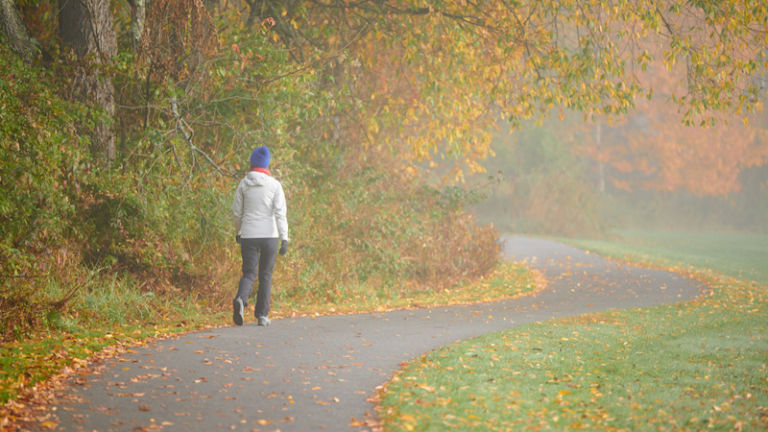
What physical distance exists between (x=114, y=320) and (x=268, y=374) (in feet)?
10.1

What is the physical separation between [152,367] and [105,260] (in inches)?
143

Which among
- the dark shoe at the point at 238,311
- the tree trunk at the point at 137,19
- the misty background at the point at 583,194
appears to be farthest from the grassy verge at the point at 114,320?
the misty background at the point at 583,194

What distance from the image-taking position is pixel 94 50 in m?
10.0

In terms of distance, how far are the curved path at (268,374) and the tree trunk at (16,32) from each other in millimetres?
4608

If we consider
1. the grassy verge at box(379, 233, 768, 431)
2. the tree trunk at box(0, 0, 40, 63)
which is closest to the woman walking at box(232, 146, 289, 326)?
the grassy verge at box(379, 233, 768, 431)

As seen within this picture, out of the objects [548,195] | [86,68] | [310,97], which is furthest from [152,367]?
[548,195]

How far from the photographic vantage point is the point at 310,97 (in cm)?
1272

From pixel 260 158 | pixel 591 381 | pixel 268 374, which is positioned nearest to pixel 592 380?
pixel 591 381

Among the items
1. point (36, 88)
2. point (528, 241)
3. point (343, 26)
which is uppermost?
point (343, 26)

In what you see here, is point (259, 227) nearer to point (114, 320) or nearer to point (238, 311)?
point (238, 311)

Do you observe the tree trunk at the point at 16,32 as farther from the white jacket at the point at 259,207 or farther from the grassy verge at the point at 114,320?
the white jacket at the point at 259,207

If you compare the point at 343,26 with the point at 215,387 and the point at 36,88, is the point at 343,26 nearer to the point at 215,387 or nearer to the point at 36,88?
the point at 36,88

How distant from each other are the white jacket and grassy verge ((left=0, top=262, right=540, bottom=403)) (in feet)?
4.30

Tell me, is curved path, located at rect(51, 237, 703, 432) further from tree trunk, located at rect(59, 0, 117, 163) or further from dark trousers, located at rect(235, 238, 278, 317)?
tree trunk, located at rect(59, 0, 117, 163)
